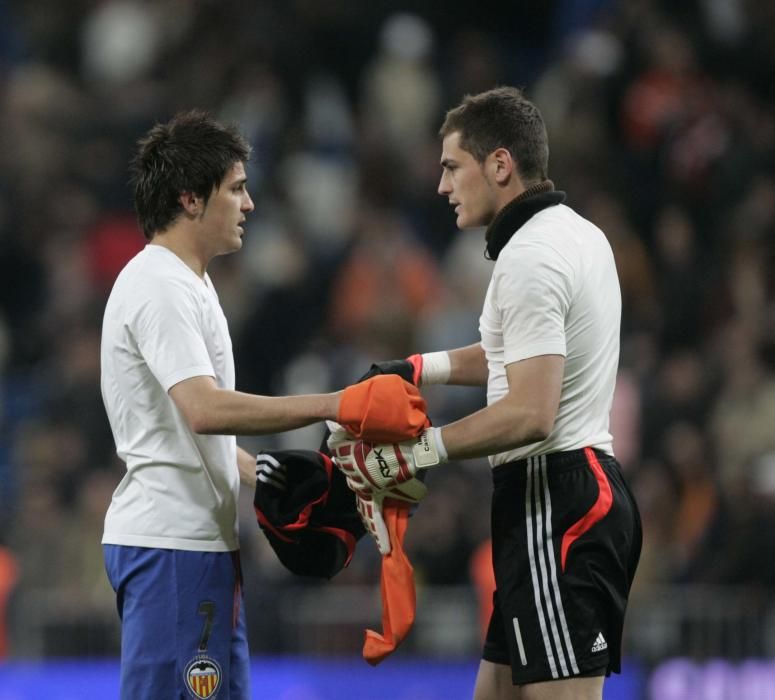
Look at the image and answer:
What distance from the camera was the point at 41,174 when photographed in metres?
12.2

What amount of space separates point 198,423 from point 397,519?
2.54 ft

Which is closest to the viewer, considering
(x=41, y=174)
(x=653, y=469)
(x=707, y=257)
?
(x=653, y=469)

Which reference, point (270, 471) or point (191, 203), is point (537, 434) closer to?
point (270, 471)

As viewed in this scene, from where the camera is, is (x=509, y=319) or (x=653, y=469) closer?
(x=509, y=319)

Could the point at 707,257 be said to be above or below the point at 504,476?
above

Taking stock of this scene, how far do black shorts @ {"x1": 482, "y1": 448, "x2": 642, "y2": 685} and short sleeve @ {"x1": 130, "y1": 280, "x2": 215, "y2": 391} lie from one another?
100 cm

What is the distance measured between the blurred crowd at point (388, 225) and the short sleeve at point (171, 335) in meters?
4.59

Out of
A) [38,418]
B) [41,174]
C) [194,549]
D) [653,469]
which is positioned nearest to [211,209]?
[194,549]

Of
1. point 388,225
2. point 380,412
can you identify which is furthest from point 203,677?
point 388,225

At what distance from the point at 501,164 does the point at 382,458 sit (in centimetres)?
93

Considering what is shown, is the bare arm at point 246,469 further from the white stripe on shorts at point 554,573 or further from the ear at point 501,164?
the ear at point 501,164

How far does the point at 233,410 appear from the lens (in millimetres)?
4504

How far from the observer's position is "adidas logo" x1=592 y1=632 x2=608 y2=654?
4.64m

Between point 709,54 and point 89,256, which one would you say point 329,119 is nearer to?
point 89,256
